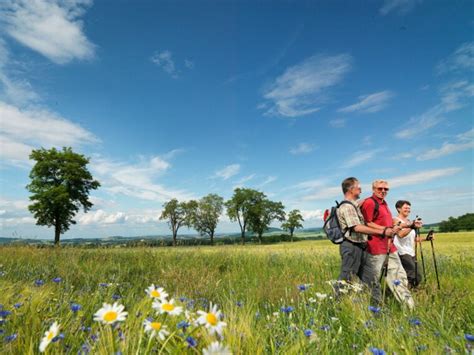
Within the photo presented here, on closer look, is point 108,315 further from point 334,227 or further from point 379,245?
point 379,245

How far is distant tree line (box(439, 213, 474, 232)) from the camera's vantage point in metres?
61.0

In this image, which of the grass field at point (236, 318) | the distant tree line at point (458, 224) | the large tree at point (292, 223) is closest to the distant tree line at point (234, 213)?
the large tree at point (292, 223)

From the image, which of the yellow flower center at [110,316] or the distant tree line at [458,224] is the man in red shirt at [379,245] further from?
the distant tree line at [458,224]

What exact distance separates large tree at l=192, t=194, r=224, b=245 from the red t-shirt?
251 ft

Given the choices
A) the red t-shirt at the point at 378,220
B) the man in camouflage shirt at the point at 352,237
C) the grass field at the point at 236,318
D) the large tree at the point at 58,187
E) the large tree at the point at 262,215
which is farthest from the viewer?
the large tree at the point at 262,215

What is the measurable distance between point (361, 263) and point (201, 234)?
78032 millimetres

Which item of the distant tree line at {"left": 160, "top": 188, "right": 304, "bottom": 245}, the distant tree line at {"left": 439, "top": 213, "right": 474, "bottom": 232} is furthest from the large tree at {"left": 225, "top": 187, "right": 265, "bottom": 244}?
the distant tree line at {"left": 439, "top": 213, "right": 474, "bottom": 232}

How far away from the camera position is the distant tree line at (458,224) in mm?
61044

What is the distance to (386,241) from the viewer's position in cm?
525

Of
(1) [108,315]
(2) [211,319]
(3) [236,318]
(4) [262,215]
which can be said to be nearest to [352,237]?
(3) [236,318]

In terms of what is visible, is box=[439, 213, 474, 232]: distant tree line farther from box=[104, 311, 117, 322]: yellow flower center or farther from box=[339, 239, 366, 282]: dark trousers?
box=[104, 311, 117, 322]: yellow flower center

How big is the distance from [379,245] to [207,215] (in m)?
77.5

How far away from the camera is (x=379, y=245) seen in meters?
5.23

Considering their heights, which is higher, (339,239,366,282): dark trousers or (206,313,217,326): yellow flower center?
(206,313,217,326): yellow flower center
